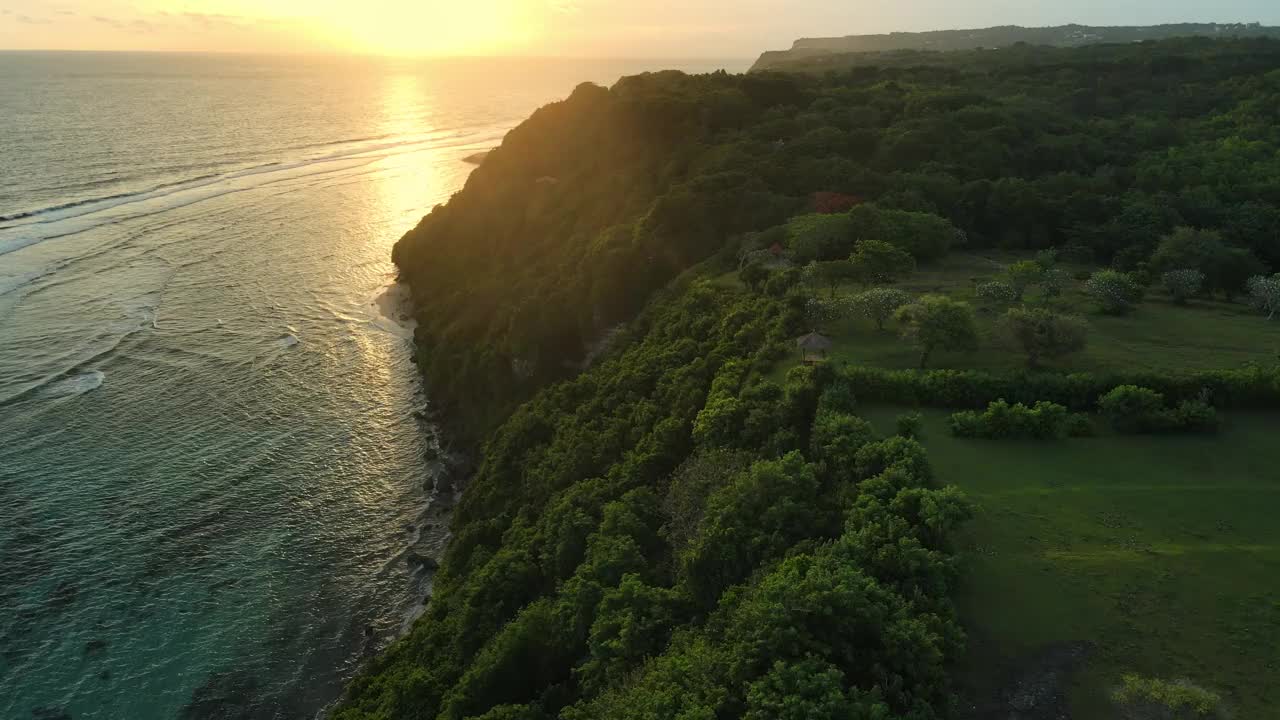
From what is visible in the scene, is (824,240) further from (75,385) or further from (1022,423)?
(75,385)

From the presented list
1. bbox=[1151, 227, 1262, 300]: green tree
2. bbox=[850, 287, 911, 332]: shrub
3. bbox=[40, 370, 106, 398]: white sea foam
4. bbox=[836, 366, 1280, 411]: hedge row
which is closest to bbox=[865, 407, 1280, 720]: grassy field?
bbox=[836, 366, 1280, 411]: hedge row

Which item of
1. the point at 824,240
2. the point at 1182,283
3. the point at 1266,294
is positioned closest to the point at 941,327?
the point at 824,240

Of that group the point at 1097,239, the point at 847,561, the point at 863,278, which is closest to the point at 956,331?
the point at 863,278

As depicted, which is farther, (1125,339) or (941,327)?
(1125,339)

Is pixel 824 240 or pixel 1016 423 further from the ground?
pixel 824 240

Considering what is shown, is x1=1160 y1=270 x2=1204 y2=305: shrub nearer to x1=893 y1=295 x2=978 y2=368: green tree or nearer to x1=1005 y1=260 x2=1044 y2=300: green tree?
x1=1005 y1=260 x2=1044 y2=300: green tree

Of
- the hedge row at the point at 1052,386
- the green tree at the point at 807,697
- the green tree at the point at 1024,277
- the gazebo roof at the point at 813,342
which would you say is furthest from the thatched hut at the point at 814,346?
the green tree at the point at 807,697

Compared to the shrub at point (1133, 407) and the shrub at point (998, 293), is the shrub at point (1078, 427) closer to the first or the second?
the shrub at point (1133, 407)
